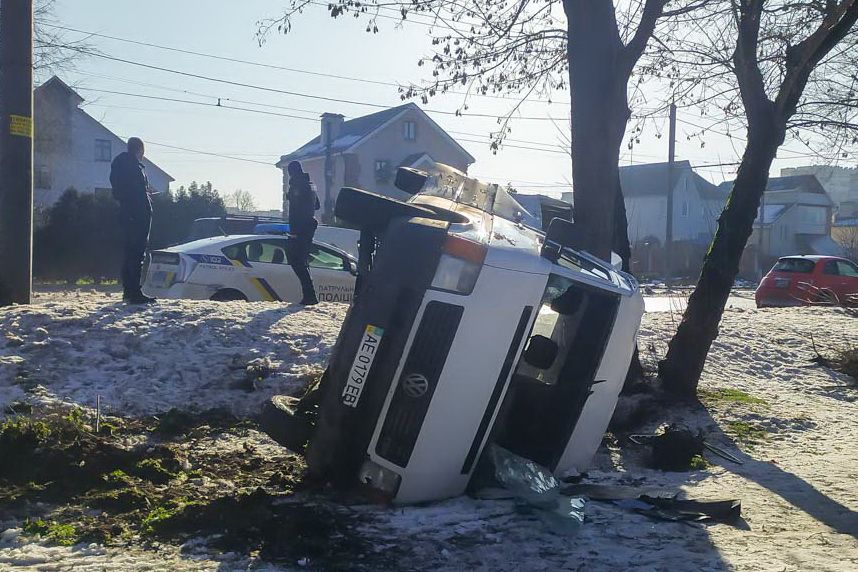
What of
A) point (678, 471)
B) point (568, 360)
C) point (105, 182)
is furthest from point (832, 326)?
point (105, 182)

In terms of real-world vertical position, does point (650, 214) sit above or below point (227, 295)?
below

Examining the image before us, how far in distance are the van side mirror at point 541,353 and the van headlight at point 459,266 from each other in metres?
1.63

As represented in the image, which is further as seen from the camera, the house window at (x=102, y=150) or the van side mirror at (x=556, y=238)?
the house window at (x=102, y=150)

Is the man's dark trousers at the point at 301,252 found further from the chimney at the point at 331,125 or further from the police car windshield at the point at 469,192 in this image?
the chimney at the point at 331,125

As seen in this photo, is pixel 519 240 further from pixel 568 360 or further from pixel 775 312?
pixel 775 312

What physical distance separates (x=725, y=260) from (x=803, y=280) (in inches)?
553

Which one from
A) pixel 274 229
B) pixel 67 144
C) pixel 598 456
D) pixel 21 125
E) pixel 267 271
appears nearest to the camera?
pixel 598 456

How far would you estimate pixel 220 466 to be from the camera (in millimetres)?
6203

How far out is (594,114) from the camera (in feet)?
29.3

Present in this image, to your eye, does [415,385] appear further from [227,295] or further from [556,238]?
[227,295]

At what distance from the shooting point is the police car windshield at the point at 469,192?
6250mm

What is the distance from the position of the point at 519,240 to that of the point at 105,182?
49019 mm

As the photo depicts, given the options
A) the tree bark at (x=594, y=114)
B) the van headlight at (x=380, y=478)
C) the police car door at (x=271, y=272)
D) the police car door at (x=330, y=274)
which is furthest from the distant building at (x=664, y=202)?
the van headlight at (x=380, y=478)

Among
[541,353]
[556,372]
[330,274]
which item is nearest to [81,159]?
[330,274]
